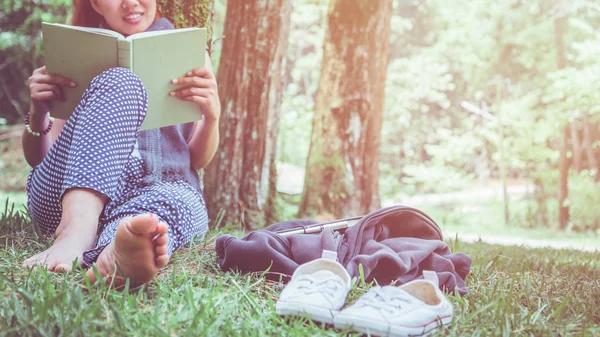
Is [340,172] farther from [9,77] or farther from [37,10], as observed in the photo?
[9,77]

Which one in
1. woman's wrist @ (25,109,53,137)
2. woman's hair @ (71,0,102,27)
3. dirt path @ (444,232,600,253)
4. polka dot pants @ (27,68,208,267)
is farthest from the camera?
dirt path @ (444,232,600,253)

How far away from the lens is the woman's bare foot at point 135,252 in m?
1.13

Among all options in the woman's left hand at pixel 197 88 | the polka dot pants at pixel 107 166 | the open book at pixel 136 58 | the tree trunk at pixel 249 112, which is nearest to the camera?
the polka dot pants at pixel 107 166

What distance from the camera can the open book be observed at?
164cm

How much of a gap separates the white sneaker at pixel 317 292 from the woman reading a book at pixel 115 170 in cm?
30

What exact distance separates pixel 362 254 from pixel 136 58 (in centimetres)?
92

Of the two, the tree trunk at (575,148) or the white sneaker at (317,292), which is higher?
the white sneaker at (317,292)

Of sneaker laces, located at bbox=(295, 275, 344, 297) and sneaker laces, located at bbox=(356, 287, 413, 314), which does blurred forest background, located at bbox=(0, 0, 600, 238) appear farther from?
sneaker laces, located at bbox=(356, 287, 413, 314)

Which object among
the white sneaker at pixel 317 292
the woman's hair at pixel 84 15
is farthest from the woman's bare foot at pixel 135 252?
the woman's hair at pixel 84 15

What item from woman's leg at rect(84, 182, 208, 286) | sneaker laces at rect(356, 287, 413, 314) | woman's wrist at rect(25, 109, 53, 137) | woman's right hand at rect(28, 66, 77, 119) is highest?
woman's right hand at rect(28, 66, 77, 119)

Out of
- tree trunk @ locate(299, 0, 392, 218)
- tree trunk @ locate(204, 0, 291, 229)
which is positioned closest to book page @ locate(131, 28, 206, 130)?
tree trunk @ locate(204, 0, 291, 229)

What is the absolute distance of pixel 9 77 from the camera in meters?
9.32

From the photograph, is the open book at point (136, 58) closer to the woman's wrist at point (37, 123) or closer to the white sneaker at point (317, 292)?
the woman's wrist at point (37, 123)

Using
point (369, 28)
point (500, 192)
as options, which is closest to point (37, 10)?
point (369, 28)
